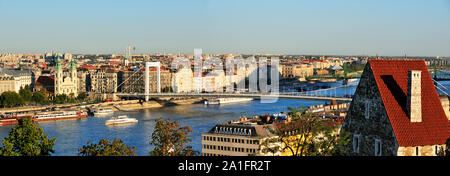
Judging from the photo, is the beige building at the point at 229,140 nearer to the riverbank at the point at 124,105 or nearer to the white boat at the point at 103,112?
the white boat at the point at 103,112

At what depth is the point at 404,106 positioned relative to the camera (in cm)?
349

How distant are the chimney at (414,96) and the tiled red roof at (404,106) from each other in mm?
27

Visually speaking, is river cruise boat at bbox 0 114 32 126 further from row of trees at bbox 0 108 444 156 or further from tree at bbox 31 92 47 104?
row of trees at bbox 0 108 444 156

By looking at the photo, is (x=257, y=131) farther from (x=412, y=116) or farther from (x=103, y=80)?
(x=103, y=80)

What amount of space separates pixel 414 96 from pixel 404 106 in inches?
2.8

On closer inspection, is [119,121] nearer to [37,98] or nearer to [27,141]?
[37,98]

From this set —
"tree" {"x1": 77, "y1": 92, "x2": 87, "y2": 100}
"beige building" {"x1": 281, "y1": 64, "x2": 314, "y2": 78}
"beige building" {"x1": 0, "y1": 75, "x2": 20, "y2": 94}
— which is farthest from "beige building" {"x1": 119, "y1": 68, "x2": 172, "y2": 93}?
"beige building" {"x1": 281, "y1": 64, "x2": 314, "y2": 78}

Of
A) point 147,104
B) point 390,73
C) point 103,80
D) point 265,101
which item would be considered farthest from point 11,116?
point 390,73

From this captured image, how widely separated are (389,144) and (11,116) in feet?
54.4

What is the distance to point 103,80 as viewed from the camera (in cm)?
3053

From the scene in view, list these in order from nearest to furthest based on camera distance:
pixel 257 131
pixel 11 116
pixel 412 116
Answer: pixel 412 116, pixel 257 131, pixel 11 116
